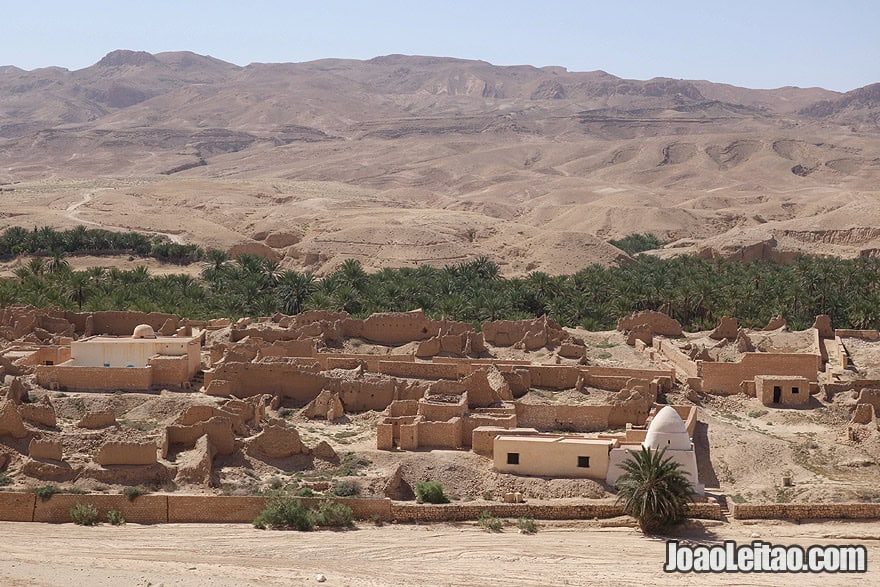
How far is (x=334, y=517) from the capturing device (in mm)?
24875

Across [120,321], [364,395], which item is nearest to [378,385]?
[364,395]

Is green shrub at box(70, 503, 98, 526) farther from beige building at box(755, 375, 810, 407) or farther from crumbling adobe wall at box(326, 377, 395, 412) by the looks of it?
beige building at box(755, 375, 810, 407)

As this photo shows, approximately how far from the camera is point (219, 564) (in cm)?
2205

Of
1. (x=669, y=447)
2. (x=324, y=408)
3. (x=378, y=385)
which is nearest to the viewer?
(x=669, y=447)

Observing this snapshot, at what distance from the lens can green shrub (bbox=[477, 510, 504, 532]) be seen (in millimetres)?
24859

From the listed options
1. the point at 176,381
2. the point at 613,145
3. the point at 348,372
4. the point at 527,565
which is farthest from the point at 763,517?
the point at 613,145

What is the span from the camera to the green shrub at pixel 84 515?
24469mm

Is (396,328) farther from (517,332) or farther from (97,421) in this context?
(97,421)

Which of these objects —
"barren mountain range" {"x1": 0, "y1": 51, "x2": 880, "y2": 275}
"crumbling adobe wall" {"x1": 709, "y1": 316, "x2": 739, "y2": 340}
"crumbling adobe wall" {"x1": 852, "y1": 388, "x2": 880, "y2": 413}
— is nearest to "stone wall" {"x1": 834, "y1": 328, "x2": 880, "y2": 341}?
"crumbling adobe wall" {"x1": 709, "y1": 316, "x2": 739, "y2": 340}

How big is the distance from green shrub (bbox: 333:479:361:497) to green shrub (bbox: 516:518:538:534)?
348 cm

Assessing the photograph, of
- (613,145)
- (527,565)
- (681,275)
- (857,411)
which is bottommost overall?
(527,565)

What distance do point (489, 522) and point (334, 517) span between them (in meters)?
3.09

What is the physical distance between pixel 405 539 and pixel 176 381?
12.0 m

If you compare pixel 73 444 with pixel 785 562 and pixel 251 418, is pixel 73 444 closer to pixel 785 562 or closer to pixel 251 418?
pixel 251 418
